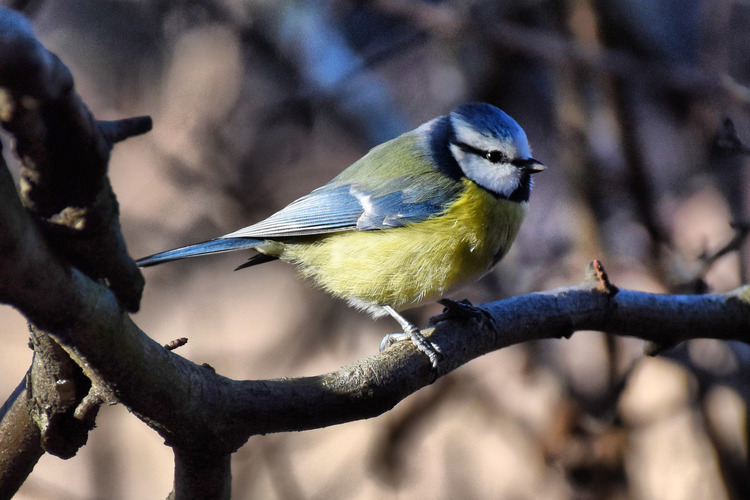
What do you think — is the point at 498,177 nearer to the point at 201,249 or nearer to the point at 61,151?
the point at 201,249

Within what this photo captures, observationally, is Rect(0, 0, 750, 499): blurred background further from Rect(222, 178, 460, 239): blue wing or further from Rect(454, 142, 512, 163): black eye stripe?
Rect(222, 178, 460, 239): blue wing

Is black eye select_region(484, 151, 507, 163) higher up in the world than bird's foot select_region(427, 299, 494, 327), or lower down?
higher up

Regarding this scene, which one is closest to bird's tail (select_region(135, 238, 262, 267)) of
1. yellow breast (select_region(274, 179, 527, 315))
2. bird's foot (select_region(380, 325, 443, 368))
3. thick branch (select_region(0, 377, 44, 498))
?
yellow breast (select_region(274, 179, 527, 315))

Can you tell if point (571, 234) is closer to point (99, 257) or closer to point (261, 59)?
point (261, 59)

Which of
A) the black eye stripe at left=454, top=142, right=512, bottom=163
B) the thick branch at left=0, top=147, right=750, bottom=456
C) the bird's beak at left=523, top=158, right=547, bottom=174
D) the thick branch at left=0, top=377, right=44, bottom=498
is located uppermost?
the bird's beak at left=523, top=158, right=547, bottom=174

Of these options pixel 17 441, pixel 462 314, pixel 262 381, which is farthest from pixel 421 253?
pixel 17 441

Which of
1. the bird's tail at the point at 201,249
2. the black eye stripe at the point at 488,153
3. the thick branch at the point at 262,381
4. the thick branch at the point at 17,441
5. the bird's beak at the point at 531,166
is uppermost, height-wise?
the bird's beak at the point at 531,166

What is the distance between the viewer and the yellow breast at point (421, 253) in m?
1.85

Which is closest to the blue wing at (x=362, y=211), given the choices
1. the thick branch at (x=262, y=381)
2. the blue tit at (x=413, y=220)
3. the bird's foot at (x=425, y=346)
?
the blue tit at (x=413, y=220)

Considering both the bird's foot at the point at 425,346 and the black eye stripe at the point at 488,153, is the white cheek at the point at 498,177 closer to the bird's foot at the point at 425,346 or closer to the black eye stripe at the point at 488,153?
the black eye stripe at the point at 488,153

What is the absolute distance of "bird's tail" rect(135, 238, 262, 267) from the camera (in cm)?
165

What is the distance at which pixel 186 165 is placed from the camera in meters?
3.57

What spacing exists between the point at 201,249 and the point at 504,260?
1572mm

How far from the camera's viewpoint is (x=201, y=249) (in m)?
1.80
